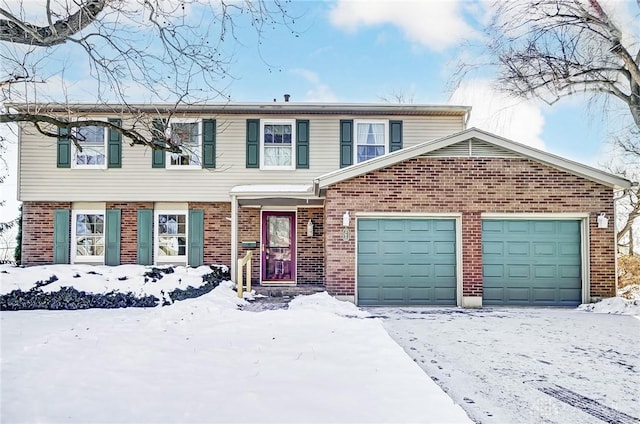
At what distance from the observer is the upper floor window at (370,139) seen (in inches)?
505

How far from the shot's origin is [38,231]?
1276 centimetres

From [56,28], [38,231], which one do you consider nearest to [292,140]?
[38,231]

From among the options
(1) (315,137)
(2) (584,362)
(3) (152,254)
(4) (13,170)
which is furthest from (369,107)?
(4) (13,170)

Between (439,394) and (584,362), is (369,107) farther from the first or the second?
(439,394)

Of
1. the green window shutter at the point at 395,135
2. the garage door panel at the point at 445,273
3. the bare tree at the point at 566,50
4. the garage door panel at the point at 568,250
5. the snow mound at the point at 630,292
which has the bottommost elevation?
the snow mound at the point at 630,292

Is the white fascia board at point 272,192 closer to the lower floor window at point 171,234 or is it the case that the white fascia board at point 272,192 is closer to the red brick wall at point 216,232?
the red brick wall at point 216,232

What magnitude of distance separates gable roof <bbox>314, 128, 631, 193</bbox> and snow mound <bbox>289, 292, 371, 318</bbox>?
256 cm

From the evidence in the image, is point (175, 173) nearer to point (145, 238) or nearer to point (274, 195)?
point (145, 238)

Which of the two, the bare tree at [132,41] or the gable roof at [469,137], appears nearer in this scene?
the bare tree at [132,41]

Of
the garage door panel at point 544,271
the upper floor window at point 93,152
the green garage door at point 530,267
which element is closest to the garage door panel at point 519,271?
the green garage door at point 530,267

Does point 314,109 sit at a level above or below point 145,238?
above

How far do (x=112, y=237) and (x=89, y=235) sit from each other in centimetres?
76

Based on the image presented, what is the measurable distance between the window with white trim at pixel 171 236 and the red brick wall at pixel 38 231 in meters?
2.79

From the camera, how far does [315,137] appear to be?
42.2 feet
